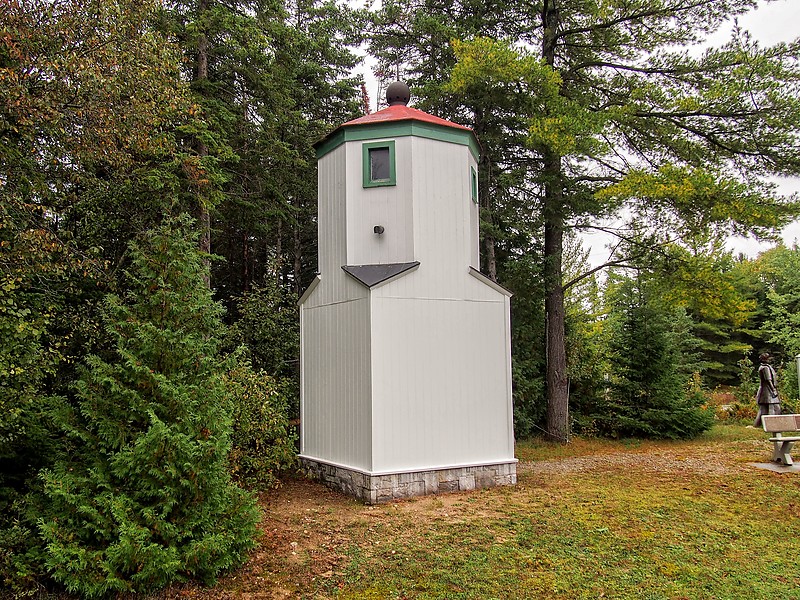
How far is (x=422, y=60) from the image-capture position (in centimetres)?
1439

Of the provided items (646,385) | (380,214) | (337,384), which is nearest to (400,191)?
(380,214)

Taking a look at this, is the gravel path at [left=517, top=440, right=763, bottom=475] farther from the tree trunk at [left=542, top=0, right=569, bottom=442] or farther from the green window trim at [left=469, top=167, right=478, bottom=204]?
the green window trim at [left=469, top=167, right=478, bottom=204]

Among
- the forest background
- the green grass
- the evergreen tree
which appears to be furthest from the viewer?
the evergreen tree

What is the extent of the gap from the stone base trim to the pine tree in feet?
8.45

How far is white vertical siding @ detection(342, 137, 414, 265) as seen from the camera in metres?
8.68

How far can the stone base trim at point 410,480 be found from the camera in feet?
25.7

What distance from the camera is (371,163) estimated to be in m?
8.91

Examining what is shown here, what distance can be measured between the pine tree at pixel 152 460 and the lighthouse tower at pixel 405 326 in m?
2.80

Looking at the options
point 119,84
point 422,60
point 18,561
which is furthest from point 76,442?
point 422,60

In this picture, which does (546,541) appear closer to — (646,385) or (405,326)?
(405,326)

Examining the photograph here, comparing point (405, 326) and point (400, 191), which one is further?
point (400, 191)

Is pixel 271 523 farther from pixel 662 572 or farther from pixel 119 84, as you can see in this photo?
pixel 119 84

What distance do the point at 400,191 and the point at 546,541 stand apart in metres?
5.14

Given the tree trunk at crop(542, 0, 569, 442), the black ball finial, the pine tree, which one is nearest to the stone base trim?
the pine tree
